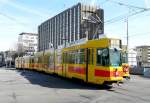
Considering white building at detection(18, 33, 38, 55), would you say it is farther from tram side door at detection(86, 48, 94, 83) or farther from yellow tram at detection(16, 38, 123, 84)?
tram side door at detection(86, 48, 94, 83)

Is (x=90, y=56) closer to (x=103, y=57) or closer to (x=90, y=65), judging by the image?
(x=90, y=65)

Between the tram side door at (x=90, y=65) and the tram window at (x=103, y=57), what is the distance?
2.72 ft

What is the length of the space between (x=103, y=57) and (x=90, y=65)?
1744mm

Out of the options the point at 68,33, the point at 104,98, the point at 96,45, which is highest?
the point at 68,33

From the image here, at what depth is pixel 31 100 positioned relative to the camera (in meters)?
15.1

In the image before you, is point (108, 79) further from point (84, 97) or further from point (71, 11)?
point (71, 11)

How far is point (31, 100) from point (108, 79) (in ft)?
21.8

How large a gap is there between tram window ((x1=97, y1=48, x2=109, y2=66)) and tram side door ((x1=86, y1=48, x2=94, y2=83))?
83 centimetres

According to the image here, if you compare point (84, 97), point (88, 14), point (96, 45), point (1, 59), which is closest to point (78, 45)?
point (96, 45)

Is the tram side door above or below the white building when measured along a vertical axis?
below

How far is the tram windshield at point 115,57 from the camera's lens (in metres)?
20.7

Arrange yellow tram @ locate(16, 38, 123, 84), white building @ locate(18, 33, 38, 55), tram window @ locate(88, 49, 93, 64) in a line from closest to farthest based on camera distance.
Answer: yellow tram @ locate(16, 38, 123, 84)
tram window @ locate(88, 49, 93, 64)
white building @ locate(18, 33, 38, 55)

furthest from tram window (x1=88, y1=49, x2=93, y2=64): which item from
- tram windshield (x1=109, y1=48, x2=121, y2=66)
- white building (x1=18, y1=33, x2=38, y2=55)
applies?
white building (x1=18, y1=33, x2=38, y2=55)

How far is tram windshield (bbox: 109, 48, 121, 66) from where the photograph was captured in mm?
20672
